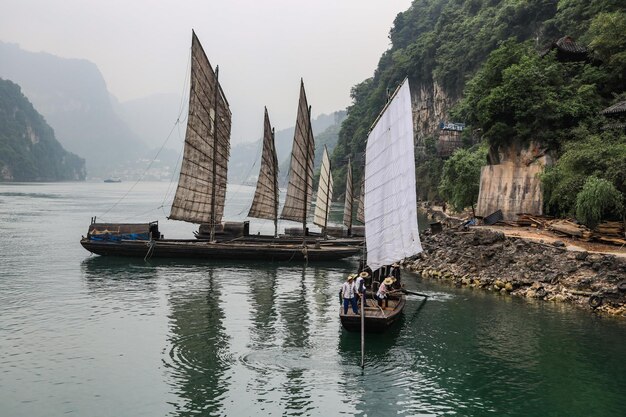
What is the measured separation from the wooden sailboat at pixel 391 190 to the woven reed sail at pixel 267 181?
21.1m

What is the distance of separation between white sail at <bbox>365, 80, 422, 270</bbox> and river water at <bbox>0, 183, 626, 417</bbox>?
348 cm

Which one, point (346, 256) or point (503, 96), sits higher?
point (503, 96)

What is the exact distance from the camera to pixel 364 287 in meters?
20.7

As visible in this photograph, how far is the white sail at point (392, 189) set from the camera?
2248 cm

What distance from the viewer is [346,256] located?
135 ft

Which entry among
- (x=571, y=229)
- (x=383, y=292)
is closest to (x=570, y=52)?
(x=571, y=229)

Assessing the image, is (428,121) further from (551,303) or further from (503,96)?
(551,303)

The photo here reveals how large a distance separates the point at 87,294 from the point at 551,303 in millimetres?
24153

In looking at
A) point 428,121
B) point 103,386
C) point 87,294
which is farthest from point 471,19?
point 103,386

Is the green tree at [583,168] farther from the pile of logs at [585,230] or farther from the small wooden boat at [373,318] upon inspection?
the small wooden boat at [373,318]

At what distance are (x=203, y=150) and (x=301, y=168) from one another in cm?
802

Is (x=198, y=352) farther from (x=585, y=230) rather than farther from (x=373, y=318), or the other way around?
(x=585, y=230)

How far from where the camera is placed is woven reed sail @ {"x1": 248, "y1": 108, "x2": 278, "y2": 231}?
4331cm

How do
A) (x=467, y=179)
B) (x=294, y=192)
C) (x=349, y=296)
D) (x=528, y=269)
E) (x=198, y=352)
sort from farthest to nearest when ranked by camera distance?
(x=467, y=179) < (x=294, y=192) < (x=528, y=269) < (x=349, y=296) < (x=198, y=352)
